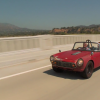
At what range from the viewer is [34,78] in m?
5.57

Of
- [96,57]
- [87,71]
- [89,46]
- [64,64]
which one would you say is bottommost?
[87,71]

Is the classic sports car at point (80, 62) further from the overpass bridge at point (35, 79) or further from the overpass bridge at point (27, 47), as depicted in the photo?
the overpass bridge at point (27, 47)

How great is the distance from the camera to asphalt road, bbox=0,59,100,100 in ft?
12.7

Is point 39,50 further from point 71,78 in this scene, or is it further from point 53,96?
point 53,96

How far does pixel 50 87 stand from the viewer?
179 inches

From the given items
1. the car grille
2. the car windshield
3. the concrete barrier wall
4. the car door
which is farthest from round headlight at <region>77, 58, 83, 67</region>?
the concrete barrier wall

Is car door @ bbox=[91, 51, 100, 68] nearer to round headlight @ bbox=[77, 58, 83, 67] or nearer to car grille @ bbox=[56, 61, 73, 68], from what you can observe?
round headlight @ bbox=[77, 58, 83, 67]

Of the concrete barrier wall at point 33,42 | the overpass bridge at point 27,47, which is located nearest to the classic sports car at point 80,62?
the overpass bridge at point 27,47

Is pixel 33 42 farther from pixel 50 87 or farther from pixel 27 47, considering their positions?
pixel 50 87

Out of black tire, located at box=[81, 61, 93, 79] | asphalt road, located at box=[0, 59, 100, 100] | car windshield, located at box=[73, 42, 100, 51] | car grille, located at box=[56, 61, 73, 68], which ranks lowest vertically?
asphalt road, located at box=[0, 59, 100, 100]

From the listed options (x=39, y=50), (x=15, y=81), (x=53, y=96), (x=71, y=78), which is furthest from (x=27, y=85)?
(x=39, y=50)

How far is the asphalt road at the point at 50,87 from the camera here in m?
3.87

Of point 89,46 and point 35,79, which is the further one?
point 89,46

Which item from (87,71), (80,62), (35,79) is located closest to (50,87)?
(35,79)
